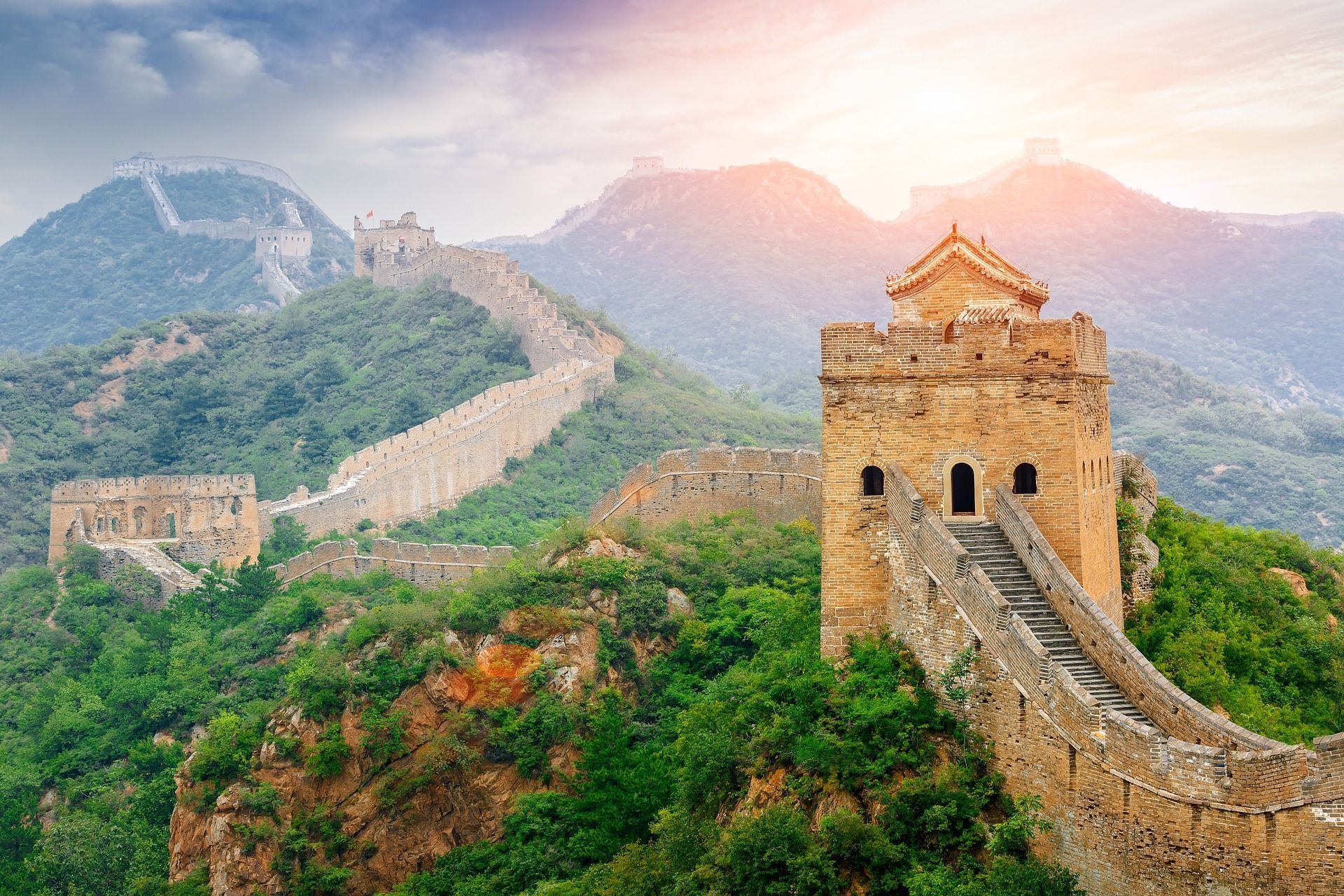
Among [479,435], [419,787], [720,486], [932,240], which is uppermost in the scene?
[932,240]

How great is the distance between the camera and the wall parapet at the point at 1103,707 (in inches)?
470

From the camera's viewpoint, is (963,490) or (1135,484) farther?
(1135,484)

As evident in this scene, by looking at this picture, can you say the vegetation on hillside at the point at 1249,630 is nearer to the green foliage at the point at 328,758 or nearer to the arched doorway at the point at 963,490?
the arched doorway at the point at 963,490

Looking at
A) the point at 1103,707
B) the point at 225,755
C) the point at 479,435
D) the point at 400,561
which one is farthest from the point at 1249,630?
the point at 479,435

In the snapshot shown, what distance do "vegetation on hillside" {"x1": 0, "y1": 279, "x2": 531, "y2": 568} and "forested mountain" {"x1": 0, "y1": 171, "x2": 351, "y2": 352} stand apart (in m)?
33.6

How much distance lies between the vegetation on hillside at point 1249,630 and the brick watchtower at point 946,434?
208 cm

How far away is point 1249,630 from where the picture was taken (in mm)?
20125

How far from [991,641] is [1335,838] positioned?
401cm

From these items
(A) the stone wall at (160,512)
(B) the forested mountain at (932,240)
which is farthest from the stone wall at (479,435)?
(B) the forested mountain at (932,240)

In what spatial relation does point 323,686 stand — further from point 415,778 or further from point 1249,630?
point 1249,630

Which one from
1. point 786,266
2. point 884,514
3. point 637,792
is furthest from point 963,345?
point 786,266

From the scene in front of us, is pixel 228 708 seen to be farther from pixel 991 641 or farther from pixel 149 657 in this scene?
pixel 991 641

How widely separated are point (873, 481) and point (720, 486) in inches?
618

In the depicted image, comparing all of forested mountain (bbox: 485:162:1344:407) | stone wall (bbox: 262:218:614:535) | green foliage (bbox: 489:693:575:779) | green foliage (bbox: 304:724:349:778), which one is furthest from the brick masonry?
forested mountain (bbox: 485:162:1344:407)
